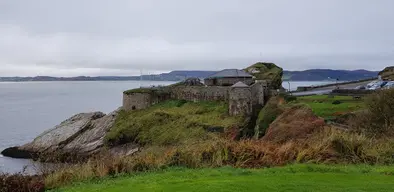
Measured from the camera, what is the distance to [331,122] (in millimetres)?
28906

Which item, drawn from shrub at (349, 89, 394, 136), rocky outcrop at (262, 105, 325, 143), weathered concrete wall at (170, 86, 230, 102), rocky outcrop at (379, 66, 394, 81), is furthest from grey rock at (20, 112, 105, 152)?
rocky outcrop at (379, 66, 394, 81)

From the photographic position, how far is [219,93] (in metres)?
47.4

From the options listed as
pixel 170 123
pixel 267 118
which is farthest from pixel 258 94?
pixel 170 123

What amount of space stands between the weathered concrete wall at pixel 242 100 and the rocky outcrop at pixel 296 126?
9.44 metres

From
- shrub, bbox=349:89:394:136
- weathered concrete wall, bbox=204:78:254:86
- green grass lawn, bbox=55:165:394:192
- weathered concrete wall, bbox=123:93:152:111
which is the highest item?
weathered concrete wall, bbox=204:78:254:86

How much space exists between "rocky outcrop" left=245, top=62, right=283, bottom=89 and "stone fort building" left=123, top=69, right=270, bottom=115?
12.2 feet

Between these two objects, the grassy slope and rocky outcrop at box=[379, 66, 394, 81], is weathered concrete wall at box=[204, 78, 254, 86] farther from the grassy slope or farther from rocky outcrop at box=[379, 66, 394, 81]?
rocky outcrop at box=[379, 66, 394, 81]

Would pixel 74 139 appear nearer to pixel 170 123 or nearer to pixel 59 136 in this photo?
pixel 59 136

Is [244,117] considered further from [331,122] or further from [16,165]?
[16,165]

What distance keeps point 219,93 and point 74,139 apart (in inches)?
686

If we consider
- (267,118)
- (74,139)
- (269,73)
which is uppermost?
(269,73)

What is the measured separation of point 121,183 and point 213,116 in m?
30.2

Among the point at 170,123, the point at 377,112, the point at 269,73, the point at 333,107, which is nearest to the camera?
the point at 377,112

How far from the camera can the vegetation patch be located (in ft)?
133
